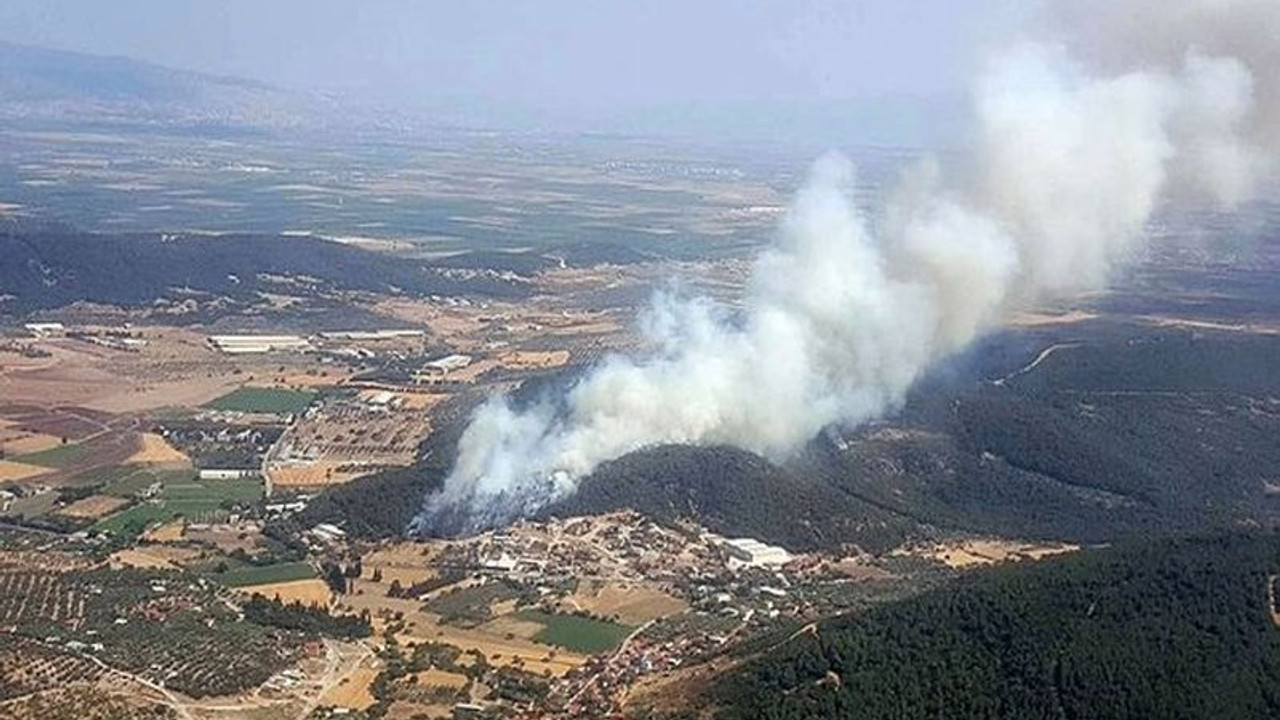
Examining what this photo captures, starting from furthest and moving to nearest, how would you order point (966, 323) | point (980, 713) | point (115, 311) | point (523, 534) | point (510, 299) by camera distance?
point (510, 299) → point (115, 311) → point (966, 323) → point (523, 534) → point (980, 713)

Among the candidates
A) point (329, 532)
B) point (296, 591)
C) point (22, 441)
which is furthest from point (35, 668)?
point (22, 441)

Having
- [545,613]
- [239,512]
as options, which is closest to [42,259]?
[239,512]

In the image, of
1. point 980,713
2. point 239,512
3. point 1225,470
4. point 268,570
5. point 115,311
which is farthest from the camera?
point 115,311

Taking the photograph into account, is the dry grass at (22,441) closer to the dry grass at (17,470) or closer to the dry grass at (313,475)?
the dry grass at (17,470)

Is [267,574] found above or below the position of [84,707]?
below

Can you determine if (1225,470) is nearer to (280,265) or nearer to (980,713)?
(980,713)

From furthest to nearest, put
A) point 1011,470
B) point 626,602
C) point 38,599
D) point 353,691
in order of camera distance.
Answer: point 1011,470 < point 626,602 < point 38,599 < point 353,691

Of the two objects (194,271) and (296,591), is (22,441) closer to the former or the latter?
(296,591)
